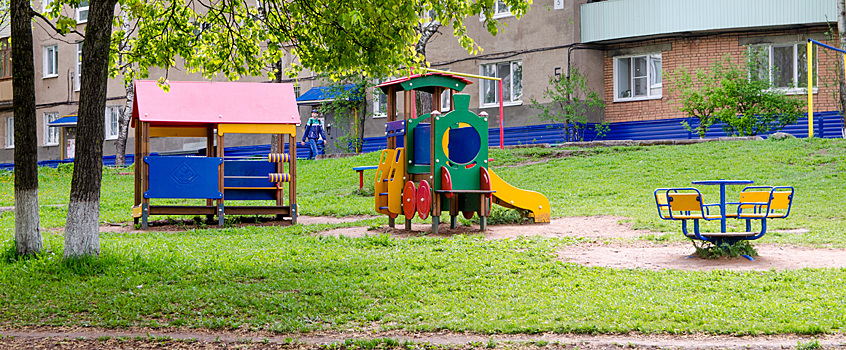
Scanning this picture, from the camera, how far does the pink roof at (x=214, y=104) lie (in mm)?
14500

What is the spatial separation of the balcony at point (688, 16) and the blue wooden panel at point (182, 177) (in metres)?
16.9

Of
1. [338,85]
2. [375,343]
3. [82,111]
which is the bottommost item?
[375,343]

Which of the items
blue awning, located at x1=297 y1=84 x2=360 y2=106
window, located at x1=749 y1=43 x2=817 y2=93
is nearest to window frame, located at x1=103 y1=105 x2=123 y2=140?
blue awning, located at x1=297 y1=84 x2=360 y2=106

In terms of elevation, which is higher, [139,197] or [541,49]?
[541,49]

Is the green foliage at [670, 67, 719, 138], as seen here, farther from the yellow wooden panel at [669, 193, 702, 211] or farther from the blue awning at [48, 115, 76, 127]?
the blue awning at [48, 115, 76, 127]

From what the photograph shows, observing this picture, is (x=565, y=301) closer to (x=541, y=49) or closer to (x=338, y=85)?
(x=541, y=49)

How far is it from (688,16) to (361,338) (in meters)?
23.1

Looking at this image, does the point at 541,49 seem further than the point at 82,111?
Yes

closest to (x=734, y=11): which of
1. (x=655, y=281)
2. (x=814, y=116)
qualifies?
(x=814, y=116)

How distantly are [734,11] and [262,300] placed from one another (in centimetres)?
2239

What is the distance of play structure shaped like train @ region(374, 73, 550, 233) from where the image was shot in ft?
41.6

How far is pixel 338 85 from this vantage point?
31891 mm

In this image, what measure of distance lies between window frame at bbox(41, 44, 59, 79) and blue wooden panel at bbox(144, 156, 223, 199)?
2937 cm

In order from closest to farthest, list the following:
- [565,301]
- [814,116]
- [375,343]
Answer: [375,343]
[565,301]
[814,116]
